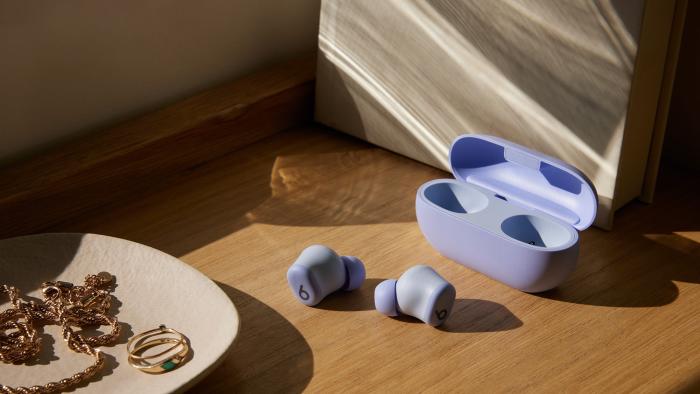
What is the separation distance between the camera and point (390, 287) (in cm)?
73

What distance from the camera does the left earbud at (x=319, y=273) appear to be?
0.73 meters

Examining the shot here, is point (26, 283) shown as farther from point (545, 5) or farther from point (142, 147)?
point (545, 5)

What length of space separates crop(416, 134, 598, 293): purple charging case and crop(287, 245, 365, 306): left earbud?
0.08 m

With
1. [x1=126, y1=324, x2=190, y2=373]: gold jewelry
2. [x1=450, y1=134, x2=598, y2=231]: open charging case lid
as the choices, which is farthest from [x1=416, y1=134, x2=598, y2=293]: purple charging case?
[x1=126, y1=324, x2=190, y2=373]: gold jewelry

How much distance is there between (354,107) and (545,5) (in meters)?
0.24

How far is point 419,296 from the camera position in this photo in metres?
0.72

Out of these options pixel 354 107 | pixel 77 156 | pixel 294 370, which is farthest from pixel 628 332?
pixel 77 156

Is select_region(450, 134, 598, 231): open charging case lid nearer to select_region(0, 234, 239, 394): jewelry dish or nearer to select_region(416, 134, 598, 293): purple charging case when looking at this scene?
select_region(416, 134, 598, 293): purple charging case

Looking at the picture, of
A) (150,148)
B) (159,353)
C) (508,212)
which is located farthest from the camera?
(150,148)

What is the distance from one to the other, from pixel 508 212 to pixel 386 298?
0.40ft

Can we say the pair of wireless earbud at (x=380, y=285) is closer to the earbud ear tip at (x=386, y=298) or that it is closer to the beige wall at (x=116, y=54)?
the earbud ear tip at (x=386, y=298)

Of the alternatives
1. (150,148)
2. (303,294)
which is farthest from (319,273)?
(150,148)

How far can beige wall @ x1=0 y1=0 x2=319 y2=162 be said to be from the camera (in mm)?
850

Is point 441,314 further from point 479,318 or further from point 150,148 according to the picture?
point 150,148
